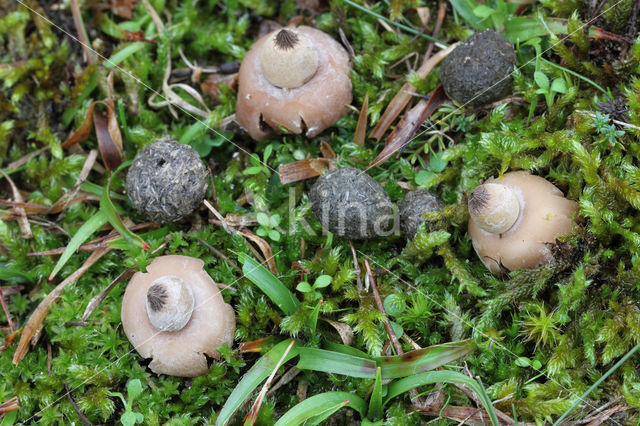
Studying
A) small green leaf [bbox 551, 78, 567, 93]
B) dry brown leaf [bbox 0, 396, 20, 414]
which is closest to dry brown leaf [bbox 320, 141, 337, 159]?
small green leaf [bbox 551, 78, 567, 93]

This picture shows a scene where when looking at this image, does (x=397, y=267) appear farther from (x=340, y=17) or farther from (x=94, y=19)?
(x=94, y=19)

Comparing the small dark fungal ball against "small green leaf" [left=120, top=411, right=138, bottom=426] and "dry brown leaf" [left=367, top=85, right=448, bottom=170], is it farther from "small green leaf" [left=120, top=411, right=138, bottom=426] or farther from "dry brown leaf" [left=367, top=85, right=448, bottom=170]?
"small green leaf" [left=120, top=411, right=138, bottom=426]

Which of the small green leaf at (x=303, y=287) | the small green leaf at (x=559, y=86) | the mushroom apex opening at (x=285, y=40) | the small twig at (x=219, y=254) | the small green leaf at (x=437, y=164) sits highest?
the mushroom apex opening at (x=285, y=40)

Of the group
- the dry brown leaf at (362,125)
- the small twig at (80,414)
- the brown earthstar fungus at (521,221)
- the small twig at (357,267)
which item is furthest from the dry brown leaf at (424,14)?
the small twig at (80,414)

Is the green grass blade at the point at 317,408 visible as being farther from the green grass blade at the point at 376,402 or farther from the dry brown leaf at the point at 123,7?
the dry brown leaf at the point at 123,7

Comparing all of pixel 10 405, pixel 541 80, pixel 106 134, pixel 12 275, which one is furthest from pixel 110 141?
pixel 541 80
